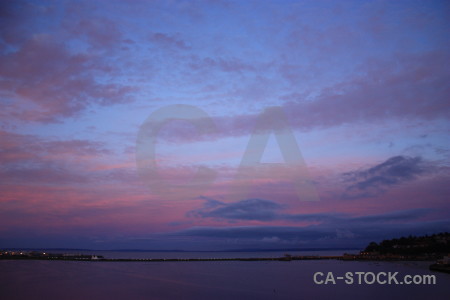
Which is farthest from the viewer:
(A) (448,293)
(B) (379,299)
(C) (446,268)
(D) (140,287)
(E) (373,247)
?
(E) (373,247)

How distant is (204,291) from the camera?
146 feet

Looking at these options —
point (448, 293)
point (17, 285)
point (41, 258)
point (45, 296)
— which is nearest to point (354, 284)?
point (448, 293)

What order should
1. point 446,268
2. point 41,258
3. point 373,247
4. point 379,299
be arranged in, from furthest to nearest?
point 373,247
point 41,258
point 446,268
point 379,299

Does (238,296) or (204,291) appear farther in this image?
(204,291)

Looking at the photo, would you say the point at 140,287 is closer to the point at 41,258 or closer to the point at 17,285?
the point at 17,285

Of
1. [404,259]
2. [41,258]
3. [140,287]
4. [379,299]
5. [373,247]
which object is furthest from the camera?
[373,247]

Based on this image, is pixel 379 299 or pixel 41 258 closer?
pixel 379 299

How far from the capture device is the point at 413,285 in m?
49.3

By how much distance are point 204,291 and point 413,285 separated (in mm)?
27331

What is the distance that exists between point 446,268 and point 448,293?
32.8 m

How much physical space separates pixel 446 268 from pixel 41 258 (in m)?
107

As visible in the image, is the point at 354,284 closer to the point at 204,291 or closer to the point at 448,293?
the point at 448,293

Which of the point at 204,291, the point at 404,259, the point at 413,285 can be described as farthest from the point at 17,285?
the point at 404,259

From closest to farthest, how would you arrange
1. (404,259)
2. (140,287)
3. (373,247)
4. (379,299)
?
(379,299)
(140,287)
(404,259)
(373,247)
